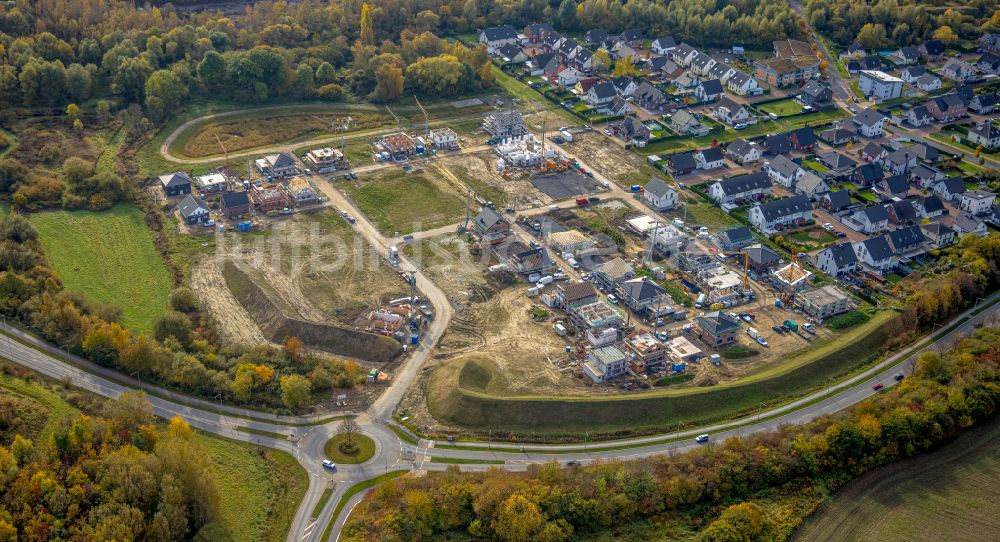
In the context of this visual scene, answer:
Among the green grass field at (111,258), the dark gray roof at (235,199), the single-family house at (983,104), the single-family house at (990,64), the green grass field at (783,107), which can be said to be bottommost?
the green grass field at (111,258)

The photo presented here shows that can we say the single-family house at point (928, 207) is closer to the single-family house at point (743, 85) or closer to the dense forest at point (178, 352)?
the single-family house at point (743, 85)

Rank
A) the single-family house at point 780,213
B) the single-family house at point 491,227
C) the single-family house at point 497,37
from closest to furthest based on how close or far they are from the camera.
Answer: the single-family house at point 491,227
the single-family house at point 780,213
the single-family house at point 497,37

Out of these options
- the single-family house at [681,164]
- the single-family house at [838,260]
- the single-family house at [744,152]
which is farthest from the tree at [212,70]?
the single-family house at [838,260]

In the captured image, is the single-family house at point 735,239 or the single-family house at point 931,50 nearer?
the single-family house at point 735,239

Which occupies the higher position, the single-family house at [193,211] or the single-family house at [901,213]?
the single-family house at [901,213]

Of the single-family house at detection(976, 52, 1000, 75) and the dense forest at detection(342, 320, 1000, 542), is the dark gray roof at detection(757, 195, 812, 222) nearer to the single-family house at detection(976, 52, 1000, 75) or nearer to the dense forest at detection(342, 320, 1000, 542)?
the dense forest at detection(342, 320, 1000, 542)

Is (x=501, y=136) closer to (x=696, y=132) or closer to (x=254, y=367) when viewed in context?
(x=696, y=132)
